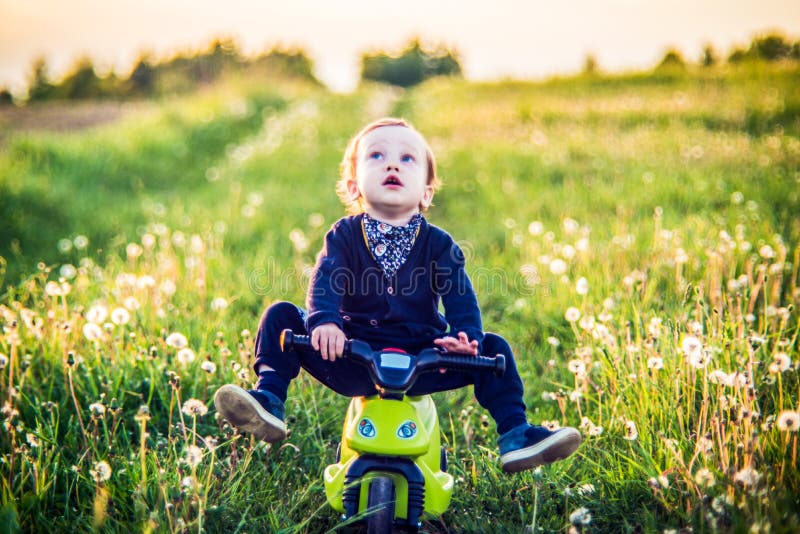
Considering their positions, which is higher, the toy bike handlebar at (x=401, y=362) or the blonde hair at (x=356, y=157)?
the blonde hair at (x=356, y=157)

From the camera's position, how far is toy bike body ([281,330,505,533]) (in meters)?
2.30

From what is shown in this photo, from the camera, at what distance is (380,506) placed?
229 centimetres

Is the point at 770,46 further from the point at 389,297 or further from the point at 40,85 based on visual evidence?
the point at 40,85

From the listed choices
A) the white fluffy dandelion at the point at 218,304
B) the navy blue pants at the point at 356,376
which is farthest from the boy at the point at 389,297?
the white fluffy dandelion at the point at 218,304

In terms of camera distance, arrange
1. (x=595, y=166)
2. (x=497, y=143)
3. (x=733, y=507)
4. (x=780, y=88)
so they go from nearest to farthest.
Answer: (x=733, y=507) → (x=595, y=166) → (x=497, y=143) → (x=780, y=88)

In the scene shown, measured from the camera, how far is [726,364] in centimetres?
307

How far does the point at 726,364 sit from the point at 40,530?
3.08 m

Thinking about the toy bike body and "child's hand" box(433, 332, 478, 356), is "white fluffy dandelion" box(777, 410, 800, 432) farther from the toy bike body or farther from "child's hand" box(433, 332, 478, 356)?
"child's hand" box(433, 332, 478, 356)

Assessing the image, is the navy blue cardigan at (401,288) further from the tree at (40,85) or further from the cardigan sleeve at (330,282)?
the tree at (40,85)

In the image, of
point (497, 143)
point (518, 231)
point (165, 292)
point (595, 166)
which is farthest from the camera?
point (497, 143)

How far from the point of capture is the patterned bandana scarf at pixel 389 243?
2.86m

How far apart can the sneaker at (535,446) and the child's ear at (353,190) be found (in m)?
1.33

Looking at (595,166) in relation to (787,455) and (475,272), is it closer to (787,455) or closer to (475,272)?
(475,272)

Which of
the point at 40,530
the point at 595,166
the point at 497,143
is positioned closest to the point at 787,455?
the point at 40,530
